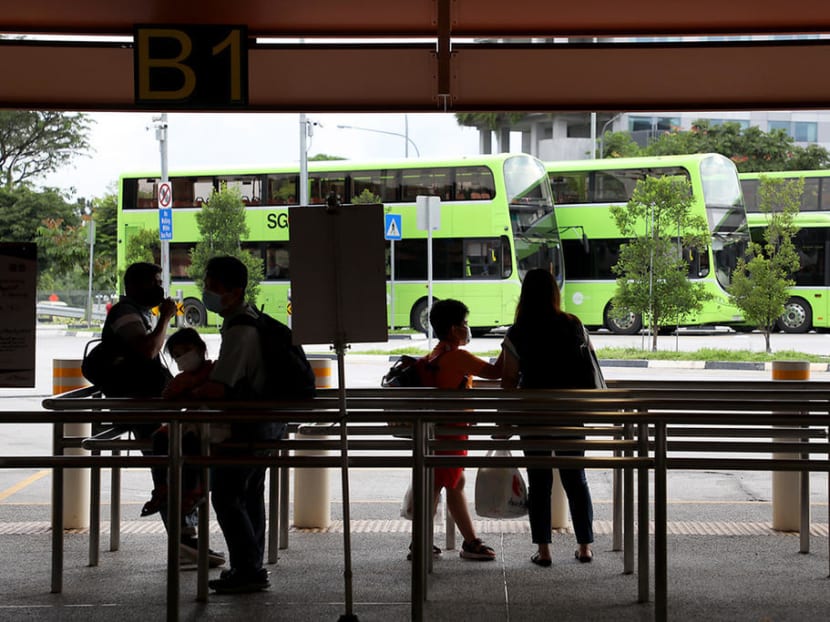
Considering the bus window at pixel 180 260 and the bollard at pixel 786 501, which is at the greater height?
the bus window at pixel 180 260

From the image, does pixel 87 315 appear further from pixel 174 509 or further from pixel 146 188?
pixel 174 509

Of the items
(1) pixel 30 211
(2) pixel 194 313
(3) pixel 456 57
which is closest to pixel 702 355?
(2) pixel 194 313

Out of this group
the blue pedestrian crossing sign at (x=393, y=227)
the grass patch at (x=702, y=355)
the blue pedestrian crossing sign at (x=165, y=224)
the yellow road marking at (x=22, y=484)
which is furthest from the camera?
the blue pedestrian crossing sign at (x=165, y=224)

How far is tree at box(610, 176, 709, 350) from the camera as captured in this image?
2300 cm

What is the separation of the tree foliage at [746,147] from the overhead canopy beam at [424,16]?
4123 centimetres

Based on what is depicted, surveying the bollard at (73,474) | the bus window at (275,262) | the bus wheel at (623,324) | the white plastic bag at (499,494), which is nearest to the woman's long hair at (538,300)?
the white plastic bag at (499,494)

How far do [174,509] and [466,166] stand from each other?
2413cm

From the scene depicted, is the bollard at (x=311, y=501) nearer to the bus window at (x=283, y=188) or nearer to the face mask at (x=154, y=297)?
the face mask at (x=154, y=297)

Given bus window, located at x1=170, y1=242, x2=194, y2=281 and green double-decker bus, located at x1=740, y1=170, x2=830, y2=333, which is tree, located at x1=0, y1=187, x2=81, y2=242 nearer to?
bus window, located at x1=170, y1=242, x2=194, y2=281

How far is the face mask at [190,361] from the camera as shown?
5.67 metres

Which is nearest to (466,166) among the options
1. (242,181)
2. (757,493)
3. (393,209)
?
(393,209)

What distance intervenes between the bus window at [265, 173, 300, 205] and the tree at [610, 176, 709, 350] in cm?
946

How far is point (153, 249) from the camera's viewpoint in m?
30.4

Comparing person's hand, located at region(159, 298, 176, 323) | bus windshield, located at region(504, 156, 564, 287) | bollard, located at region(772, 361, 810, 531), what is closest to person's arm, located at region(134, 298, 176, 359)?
Result: person's hand, located at region(159, 298, 176, 323)
